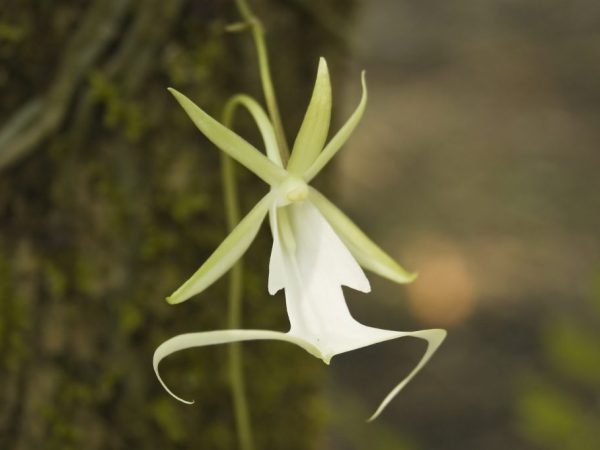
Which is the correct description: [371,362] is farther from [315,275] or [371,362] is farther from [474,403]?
[315,275]

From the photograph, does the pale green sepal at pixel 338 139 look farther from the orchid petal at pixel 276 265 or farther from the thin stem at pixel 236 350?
the thin stem at pixel 236 350

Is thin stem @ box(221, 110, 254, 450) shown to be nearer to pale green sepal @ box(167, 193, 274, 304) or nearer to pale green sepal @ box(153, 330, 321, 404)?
pale green sepal @ box(167, 193, 274, 304)

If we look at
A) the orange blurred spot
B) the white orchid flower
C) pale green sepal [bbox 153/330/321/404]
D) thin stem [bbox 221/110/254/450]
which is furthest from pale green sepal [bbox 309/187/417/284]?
the orange blurred spot

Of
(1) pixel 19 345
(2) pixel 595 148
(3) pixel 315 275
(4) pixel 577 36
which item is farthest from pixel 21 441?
(4) pixel 577 36

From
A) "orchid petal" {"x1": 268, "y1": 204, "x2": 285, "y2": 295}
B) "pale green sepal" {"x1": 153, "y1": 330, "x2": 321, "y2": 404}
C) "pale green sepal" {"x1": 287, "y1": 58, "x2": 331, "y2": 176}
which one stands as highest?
"pale green sepal" {"x1": 287, "y1": 58, "x2": 331, "y2": 176}

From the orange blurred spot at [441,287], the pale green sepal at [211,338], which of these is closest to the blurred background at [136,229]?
the pale green sepal at [211,338]

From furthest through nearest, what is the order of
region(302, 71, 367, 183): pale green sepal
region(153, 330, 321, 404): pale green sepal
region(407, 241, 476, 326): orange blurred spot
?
region(407, 241, 476, 326): orange blurred spot → region(302, 71, 367, 183): pale green sepal → region(153, 330, 321, 404): pale green sepal
